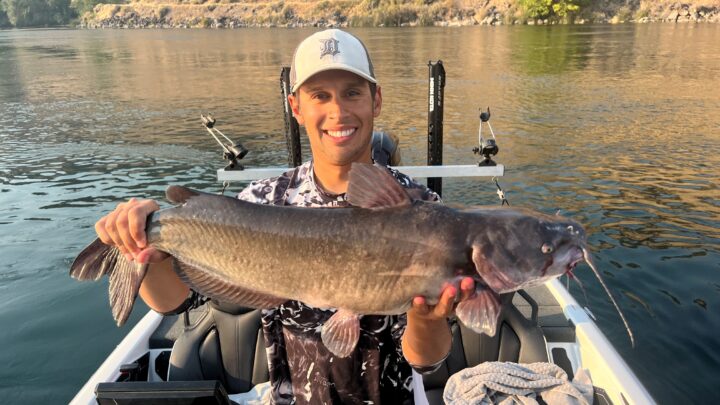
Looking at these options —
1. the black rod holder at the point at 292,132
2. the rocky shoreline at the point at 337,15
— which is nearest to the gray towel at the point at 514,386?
the black rod holder at the point at 292,132

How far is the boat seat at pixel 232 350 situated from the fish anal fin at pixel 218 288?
5.55 ft

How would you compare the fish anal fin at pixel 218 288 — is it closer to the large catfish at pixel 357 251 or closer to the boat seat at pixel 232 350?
the large catfish at pixel 357 251

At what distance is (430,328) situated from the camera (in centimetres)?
272

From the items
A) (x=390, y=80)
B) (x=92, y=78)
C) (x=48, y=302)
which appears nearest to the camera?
(x=48, y=302)

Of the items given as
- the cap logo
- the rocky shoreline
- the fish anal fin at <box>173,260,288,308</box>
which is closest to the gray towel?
the fish anal fin at <box>173,260,288,308</box>

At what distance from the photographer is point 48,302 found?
9133 millimetres

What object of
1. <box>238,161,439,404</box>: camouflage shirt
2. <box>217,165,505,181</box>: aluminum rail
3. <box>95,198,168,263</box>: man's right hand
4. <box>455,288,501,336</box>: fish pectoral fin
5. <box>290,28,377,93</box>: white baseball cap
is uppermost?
<box>290,28,377,93</box>: white baseball cap

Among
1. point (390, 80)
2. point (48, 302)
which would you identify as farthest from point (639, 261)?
point (390, 80)

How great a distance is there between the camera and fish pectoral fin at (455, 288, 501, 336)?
2.49 meters

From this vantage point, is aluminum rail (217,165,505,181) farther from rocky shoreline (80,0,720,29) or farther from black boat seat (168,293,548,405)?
rocky shoreline (80,0,720,29)

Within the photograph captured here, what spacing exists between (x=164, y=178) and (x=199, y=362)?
1214 cm

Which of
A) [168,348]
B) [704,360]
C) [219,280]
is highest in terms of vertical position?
[219,280]

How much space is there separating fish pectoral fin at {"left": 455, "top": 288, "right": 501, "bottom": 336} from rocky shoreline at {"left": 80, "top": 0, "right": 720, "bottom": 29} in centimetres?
8881

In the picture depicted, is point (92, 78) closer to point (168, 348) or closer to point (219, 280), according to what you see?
point (168, 348)
